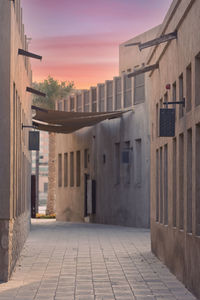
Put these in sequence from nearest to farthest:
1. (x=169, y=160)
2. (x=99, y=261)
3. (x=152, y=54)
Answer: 1. (x=169, y=160)
2. (x=99, y=261)
3. (x=152, y=54)

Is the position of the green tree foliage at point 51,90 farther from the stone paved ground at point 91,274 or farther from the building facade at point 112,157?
the stone paved ground at point 91,274

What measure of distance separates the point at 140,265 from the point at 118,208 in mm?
17478

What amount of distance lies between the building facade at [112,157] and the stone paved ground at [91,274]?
8461 millimetres

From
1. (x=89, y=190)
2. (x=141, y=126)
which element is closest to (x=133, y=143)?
(x=141, y=126)

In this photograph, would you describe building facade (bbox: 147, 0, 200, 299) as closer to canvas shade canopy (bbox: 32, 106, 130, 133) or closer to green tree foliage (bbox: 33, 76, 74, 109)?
canvas shade canopy (bbox: 32, 106, 130, 133)

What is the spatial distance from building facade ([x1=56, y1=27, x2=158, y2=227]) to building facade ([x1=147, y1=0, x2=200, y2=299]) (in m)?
13.2

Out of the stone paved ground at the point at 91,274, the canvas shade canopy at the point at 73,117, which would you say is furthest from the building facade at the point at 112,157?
the stone paved ground at the point at 91,274

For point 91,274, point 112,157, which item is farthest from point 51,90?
point 91,274

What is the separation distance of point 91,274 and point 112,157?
20505 mm

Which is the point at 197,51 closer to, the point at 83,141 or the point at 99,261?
the point at 99,261

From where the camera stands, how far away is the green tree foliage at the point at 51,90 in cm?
4853

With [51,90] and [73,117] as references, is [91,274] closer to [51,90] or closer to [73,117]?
[73,117]

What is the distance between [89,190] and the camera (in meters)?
36.7

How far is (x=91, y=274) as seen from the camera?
44.1 ft
